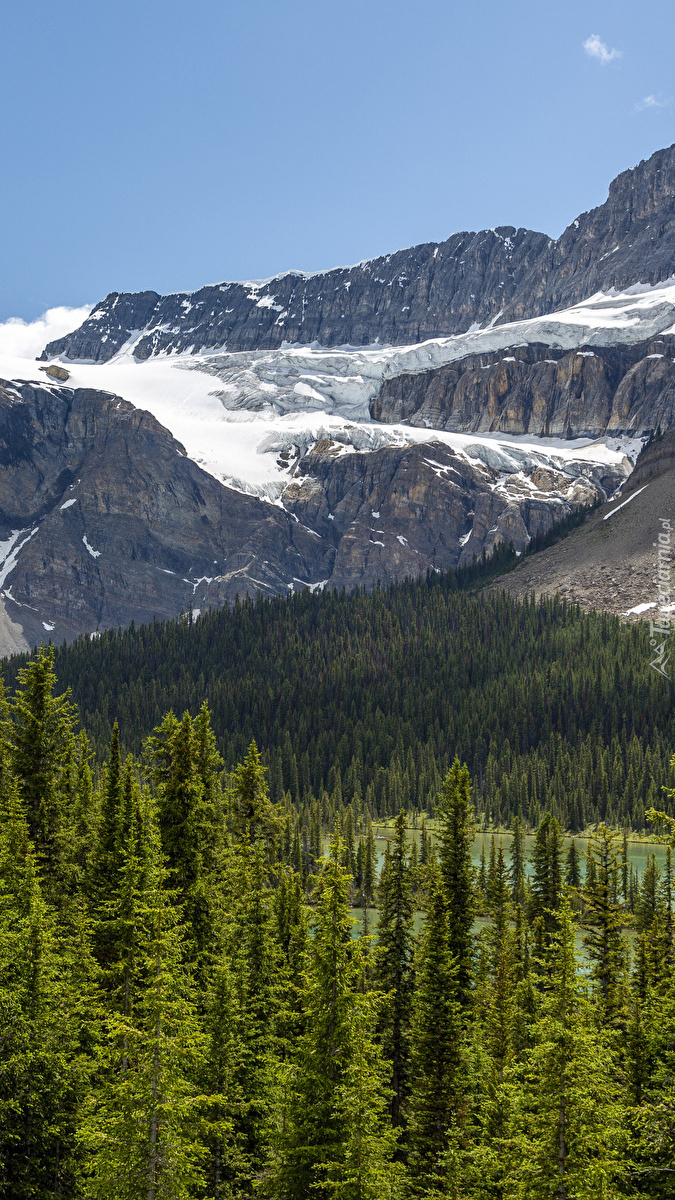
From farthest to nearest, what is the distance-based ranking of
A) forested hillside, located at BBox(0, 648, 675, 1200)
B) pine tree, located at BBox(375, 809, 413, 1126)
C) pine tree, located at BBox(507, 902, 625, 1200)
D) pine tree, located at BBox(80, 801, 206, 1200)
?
pine tree, located at BBox(375, 809, 413, 1126) < forested hillside, located at BBox(0, 648, 675, 1200) < pine tree, located at BBox(507, 902, 625, 1200) < pine tree, located at BBox(80, 801, 206, 1200)

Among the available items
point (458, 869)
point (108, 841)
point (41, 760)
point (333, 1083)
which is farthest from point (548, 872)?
point (333, 1083)

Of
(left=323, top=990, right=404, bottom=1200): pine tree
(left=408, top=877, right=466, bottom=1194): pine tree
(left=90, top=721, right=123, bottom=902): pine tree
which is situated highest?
(left=90, top=721, right=123, bottom=902): pine tree

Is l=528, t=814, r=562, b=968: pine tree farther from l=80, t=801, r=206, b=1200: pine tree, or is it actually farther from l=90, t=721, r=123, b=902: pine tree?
l=80, t=801, r=206, b=1200: pine tree

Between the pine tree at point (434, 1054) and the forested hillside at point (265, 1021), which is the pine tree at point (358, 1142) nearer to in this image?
the forested hillside at point (265, 1021)

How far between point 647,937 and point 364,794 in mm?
126684

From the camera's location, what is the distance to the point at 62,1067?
2858 centimetres

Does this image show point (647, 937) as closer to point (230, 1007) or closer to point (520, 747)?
point (230, 1007)

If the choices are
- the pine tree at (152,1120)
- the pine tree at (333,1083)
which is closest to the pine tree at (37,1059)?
the pine tree at (152,1120)

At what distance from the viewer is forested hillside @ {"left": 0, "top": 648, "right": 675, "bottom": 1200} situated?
22.4 meters

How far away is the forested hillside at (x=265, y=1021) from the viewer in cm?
2244

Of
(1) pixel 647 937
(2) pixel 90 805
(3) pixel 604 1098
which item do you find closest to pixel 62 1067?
(3) pixel 604 1098

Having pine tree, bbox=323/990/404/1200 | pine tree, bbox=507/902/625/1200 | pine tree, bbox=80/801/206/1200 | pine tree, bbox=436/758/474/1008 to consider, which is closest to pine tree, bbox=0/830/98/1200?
pine tree, bbox=80/801/206/1200

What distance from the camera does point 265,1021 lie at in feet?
121

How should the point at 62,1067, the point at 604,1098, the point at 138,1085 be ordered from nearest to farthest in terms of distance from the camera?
1. the point at 138,1085
2. the point at 604,1098
3. the point at 62,1067
